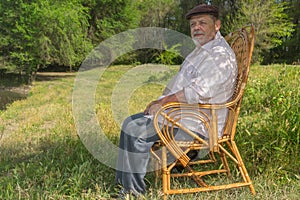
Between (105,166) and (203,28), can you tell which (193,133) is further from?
(105,166)

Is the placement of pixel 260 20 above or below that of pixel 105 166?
above

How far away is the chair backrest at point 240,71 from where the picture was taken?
2.39m

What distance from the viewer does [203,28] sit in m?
2.61

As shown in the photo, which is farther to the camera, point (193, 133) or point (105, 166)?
point (105, 166)

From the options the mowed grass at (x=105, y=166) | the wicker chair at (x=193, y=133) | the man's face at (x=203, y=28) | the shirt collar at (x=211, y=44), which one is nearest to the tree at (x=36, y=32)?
the mowed grass at (x=105, y=166)

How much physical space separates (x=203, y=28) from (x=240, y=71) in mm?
462

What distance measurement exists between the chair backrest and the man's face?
25 cm

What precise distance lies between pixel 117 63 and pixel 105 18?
11.0 feet

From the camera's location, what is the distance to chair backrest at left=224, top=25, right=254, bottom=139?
2391 millimetres

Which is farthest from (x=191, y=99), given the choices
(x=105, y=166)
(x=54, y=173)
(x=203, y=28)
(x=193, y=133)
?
(x=54, y=173)

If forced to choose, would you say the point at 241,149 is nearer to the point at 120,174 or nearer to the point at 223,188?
the point at 223,188

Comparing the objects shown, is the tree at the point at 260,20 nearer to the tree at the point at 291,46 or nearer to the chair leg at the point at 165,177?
the tree at the point at 291,46

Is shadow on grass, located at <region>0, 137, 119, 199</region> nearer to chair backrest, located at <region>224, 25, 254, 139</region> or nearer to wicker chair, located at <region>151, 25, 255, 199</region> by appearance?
wicker chair, located at <region>151, 25, 255, 199</region>

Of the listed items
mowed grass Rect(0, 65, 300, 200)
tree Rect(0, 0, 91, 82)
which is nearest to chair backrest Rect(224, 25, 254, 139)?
mowed grass Rect(0, 65, 300, 200)
